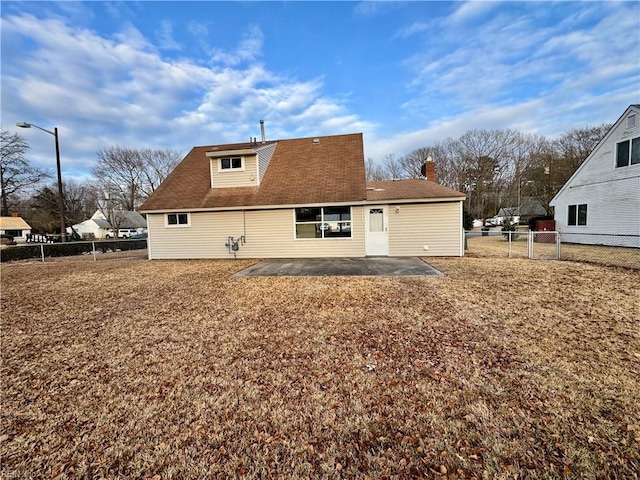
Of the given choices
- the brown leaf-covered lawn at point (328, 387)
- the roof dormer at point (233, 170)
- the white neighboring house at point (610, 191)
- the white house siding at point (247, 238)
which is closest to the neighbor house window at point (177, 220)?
the white house siding at point (247, 238)

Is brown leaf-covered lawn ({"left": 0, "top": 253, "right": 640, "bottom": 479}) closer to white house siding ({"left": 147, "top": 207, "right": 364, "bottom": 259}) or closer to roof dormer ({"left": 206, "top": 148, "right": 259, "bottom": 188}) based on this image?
white house siding ({"left": 147, "top": 207, "right": 364, "bottom": 259})

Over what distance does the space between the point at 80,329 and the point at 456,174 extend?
133 feet

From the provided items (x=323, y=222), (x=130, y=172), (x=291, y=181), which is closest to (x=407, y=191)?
(x=323, y=222)

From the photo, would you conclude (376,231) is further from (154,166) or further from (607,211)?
(154,166)

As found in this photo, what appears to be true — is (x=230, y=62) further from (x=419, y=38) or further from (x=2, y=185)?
(x=2, y=185)

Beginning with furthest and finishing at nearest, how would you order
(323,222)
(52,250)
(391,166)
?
(391,166), (52,250), (323,222)

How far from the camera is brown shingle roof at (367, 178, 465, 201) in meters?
11.1

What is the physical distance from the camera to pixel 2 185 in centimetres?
A: 3206

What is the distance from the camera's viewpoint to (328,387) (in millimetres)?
2959

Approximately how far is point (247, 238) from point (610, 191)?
17727mm

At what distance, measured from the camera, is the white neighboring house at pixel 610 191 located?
41.6ft

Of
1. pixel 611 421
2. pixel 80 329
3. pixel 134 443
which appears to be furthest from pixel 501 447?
pixel 80 329

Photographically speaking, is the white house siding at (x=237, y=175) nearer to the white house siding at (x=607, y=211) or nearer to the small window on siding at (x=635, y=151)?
the white house siding at (x=607, y=211)

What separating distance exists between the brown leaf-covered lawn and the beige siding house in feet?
18.4
